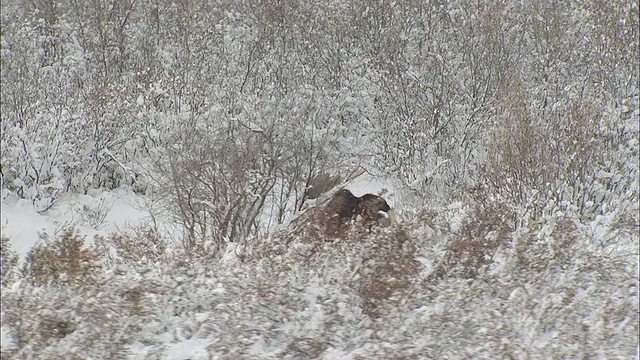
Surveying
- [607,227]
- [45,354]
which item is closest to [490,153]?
[607,227]

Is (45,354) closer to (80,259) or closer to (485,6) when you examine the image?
(80,259)

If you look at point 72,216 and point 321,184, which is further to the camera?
point 72,216

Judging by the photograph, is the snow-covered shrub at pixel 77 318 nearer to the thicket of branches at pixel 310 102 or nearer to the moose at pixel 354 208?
the thicket of branches at pixel 310 102

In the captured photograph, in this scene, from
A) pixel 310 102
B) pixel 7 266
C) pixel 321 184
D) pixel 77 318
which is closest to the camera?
pixel 77 318

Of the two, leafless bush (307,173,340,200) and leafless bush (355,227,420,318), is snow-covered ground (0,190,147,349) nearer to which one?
leafless bush (307,173,340,200)

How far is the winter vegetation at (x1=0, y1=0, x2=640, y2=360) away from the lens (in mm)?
6227

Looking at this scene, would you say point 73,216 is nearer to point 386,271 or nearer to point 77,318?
point 77,318

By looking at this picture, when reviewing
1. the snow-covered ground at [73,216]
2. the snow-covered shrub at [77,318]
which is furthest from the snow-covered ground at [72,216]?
the snow-covered shrub at [77,318]

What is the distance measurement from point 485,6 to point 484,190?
29.6 feet

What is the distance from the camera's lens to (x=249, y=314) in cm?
630

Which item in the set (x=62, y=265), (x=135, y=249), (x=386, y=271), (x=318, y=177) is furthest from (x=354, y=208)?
(x=62, y=265)

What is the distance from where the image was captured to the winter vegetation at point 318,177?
20.4 feet

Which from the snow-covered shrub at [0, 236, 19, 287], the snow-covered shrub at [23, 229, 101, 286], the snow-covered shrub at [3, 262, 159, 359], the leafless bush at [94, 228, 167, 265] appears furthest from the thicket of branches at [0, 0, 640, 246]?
the snow-covered shrub at [3, 262, 159, 359]

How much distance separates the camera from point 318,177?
11.3m
